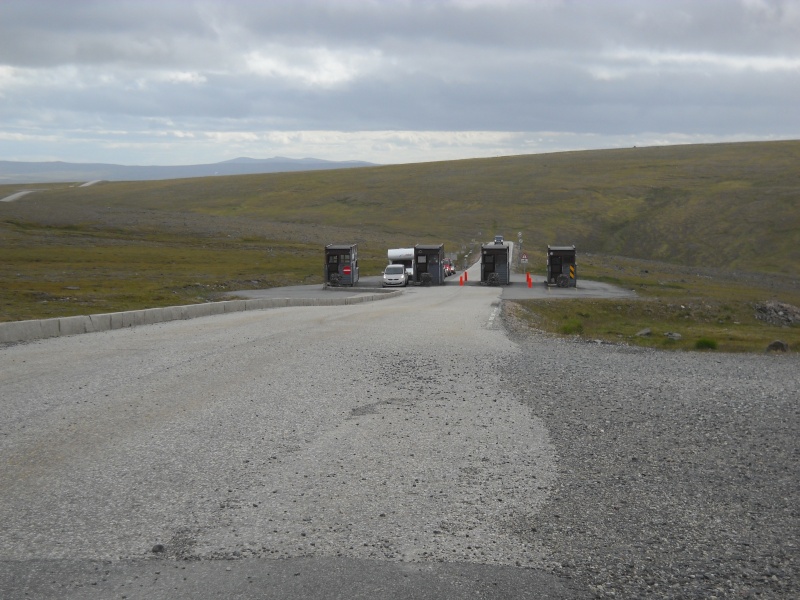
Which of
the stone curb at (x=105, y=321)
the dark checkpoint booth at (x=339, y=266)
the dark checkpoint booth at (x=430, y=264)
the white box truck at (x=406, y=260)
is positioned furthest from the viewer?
the white box truck at (x=406, y=260)

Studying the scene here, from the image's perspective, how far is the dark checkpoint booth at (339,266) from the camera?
179ft

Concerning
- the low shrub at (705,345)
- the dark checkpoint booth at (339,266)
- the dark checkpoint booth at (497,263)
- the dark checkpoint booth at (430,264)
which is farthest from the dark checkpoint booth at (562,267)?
the low shrub at (705,345)

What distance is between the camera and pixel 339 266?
54406 mm

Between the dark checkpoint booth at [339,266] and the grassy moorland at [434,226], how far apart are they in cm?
419

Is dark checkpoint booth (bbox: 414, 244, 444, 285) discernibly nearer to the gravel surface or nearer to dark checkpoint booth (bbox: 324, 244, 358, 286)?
dark checkpoint booth (bbox: 324, 244, 358, 286)

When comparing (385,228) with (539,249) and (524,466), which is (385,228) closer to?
(539,249)

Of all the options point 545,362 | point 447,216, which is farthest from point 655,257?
point 545,362

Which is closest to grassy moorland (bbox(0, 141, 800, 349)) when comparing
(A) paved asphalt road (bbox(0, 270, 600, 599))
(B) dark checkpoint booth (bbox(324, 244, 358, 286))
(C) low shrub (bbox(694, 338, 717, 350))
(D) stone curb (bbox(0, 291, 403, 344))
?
(C) low shrub (bbox(694, 338, 717, 350))

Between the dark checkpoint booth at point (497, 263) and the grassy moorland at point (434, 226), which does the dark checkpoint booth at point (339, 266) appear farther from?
the dark checkpoint booth at point (497, 263)

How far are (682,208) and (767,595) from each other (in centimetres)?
11782

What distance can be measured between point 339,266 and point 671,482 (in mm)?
47088

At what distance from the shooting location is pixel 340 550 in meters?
6.09

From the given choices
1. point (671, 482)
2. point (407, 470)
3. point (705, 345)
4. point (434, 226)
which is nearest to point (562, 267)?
point (705, 345)

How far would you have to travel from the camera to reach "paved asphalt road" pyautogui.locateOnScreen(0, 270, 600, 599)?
224 inches
